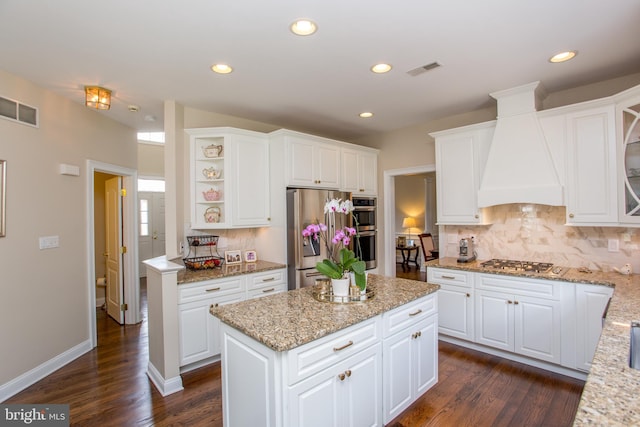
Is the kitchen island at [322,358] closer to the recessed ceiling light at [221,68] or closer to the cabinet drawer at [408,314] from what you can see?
the cabinet drawer at [408,314]

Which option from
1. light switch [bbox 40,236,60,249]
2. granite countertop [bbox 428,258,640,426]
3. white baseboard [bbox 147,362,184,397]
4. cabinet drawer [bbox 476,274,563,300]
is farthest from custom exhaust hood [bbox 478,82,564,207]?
light switch [bbox 40,236,60,249]

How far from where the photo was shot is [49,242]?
119 inches

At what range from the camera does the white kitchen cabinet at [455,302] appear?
3.28 m

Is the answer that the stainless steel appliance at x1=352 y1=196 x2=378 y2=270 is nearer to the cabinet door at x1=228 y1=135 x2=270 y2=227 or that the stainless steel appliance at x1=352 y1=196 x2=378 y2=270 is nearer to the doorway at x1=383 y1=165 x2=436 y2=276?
the doorway at x1=383 y1=165 x2=436 y2=276

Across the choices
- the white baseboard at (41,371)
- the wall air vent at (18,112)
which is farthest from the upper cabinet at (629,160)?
the white baseboard at (41,371)

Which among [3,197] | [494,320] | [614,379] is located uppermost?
[3,197]

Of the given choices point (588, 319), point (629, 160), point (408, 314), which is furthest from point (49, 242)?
point (629, 160)

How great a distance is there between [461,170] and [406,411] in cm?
250

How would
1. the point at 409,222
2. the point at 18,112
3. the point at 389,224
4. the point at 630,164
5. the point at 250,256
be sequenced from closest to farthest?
the point at 630,164 → the point at 18,112 → the point at 250,256 → the point at 389,224 → the point at 409,222

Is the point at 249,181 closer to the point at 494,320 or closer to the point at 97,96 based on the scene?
the point at 97,96

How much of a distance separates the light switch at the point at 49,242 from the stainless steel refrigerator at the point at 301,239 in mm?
2273

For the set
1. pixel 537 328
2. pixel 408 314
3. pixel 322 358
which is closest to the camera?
pixel 322 358

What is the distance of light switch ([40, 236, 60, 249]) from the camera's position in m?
2.94

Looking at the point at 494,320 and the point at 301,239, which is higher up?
the point at 301,239
